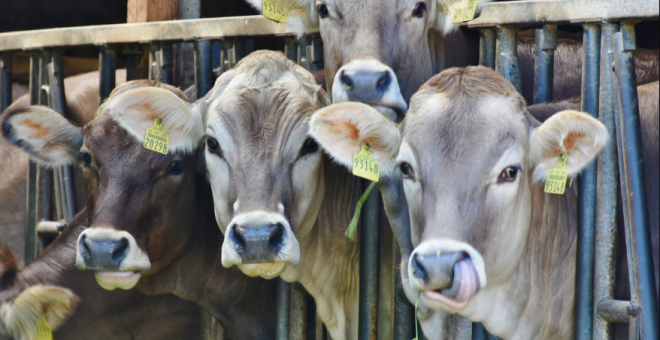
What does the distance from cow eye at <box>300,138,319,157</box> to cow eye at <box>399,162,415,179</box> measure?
0.70 m

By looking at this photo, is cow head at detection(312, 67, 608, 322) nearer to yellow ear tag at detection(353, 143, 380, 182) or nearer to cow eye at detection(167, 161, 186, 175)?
yellow ear tag at detection(353, 143, 380, 182)

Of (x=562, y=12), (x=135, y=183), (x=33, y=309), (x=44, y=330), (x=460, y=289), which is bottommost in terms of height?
(x=44, y=330)

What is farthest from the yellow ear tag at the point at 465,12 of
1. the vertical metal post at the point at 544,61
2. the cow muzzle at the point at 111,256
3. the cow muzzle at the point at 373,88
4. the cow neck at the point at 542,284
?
the cow muzzle at the point at 111,256

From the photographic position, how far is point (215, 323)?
5.51 meters

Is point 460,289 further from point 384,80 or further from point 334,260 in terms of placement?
point 334,260

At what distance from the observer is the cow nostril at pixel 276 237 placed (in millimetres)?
4020

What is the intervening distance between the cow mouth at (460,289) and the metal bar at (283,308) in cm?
177

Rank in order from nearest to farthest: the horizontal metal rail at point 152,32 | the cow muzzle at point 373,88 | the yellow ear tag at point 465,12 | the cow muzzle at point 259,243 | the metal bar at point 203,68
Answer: the cow muzzle at point 259,243
the cow muzzle at point 373,88
the yellow ear tag at point 465,12
the horizontal metal rail at point 152,32
the metal bar at point 203,68

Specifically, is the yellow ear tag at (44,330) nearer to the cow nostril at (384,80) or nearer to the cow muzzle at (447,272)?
the cow nostril at (384,80)

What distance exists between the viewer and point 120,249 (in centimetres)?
455

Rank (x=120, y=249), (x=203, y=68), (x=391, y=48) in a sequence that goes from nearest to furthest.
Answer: (x=120, y=249) < (x=391, y=48) < (x=203, y=68)

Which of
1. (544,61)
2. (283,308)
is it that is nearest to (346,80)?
(544,61)

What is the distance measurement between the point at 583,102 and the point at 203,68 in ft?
7.94

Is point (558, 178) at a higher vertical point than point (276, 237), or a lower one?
higher
